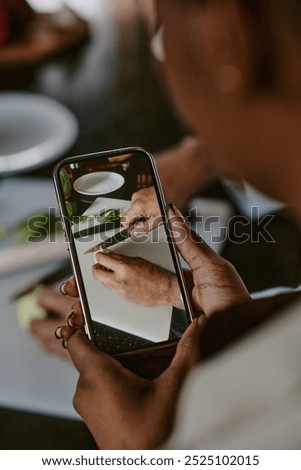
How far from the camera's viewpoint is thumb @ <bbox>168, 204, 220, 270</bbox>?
1.35 ft

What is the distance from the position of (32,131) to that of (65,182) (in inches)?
4.0

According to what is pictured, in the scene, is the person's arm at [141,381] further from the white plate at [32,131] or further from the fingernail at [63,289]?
the white plate at [32,131]

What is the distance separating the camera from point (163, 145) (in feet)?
1.62

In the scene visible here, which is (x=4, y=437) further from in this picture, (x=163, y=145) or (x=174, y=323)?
(x=163, y=145)

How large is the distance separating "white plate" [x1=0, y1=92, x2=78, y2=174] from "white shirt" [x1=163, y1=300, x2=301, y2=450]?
202mm

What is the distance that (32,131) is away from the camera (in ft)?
1.67

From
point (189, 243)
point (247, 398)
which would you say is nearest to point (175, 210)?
point (189, 243)

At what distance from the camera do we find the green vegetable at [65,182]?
1.39ft

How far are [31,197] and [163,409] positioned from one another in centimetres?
18

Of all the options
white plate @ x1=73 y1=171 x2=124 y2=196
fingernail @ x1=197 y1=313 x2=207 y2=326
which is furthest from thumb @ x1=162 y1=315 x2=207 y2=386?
white plate @ x1=73 y1=171 x2=124 y2=196

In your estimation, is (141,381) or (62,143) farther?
(62,143)

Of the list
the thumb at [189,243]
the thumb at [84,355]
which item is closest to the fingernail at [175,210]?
the thumb at [189,243]

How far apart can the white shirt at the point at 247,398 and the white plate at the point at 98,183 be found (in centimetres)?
13

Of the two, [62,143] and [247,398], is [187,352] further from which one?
[62,143]
